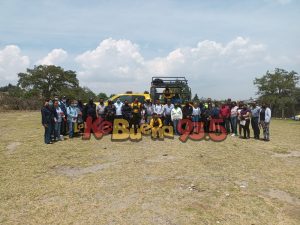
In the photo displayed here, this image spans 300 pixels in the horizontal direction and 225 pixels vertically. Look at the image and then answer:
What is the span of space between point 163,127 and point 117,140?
2.45 m

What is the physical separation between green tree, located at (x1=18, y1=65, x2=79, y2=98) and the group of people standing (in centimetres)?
5366

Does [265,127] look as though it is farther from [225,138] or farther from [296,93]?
[296,93]

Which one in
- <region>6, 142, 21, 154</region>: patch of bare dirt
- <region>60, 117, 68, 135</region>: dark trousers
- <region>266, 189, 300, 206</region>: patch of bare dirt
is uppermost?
<region>60, 117, 68, 135</region>: dark trousers

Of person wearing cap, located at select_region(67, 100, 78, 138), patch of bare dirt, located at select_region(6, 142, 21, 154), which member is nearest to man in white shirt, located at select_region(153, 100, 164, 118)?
person wearing cap, located at select_region(67, 100, 78, 138)

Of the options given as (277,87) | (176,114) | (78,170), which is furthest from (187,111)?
(277,87)

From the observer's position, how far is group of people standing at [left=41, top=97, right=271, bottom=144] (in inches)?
592

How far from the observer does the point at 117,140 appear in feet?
48.0

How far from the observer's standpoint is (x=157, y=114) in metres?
15.9

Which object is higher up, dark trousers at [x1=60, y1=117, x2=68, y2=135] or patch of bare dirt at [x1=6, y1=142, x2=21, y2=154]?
dark trousers at [x1=60, y1=117, x2=68, y2=135]

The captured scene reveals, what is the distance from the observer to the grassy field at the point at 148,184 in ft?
21.2

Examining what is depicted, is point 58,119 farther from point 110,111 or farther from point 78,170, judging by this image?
point 78,170

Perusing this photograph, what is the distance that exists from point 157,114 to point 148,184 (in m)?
7.85

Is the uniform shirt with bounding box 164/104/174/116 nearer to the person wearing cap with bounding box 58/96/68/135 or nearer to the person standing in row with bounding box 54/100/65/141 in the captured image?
the person wearing cap with bounding box 58/96/68/135

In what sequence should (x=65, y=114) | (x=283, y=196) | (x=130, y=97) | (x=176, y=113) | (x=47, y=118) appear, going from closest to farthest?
(x=283, y=196), (x=47, y=118), (x=65, y=114), (x=176, y=113), (x=130, y=97)
